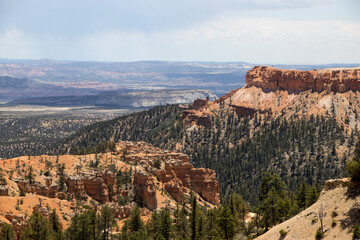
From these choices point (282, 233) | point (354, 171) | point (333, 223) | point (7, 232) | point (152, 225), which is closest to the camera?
point (333, 223)

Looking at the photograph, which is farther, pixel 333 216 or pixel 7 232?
pixel 7 232

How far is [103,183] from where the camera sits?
9344 cm

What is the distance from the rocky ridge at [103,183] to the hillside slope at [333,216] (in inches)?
1461

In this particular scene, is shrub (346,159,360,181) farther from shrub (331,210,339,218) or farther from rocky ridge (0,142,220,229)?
rocky ridge (0,142,220,229)

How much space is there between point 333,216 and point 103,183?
51.1 metres

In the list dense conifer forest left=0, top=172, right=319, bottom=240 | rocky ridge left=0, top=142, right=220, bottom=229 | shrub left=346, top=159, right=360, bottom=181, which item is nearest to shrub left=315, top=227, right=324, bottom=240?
shrub left=346, top=159, right=360, bottom=181

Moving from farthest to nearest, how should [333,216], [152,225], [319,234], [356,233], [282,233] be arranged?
[152,225] < [282,233] < [333,216] < [319,234] < [356,233]

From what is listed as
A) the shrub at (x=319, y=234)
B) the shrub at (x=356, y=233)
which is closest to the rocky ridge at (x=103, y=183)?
the shrub at (x=319, y=234)

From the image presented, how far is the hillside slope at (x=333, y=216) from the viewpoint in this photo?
50.8 metres

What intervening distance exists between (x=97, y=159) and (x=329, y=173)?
90948mm

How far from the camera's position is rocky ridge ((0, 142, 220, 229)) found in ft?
259

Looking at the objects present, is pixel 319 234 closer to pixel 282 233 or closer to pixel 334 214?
pixel 334 214

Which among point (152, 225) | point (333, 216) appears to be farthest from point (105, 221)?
point (333, 216)

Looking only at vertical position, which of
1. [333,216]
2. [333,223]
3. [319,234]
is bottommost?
[319,234]
